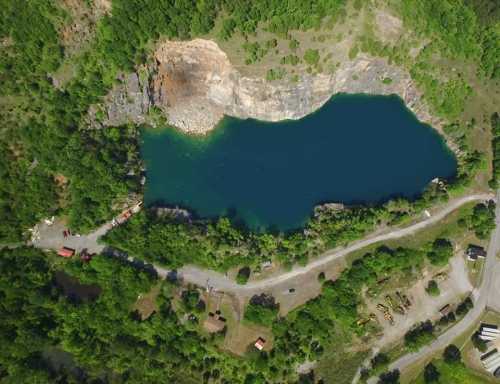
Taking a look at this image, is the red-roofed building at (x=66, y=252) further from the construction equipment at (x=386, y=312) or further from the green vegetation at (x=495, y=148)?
the green vegetation at (x=495, y=148)

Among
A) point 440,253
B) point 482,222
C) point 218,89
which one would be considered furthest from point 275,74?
point 482,222

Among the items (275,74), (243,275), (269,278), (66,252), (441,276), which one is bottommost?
(269,278)

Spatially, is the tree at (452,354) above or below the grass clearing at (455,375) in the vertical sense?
above

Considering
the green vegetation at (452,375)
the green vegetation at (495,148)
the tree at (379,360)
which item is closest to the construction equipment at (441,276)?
the green vegetation at (452,375)

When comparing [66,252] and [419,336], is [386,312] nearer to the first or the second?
[419,336]

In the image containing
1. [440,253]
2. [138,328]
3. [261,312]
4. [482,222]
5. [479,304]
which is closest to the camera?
[261,312]
